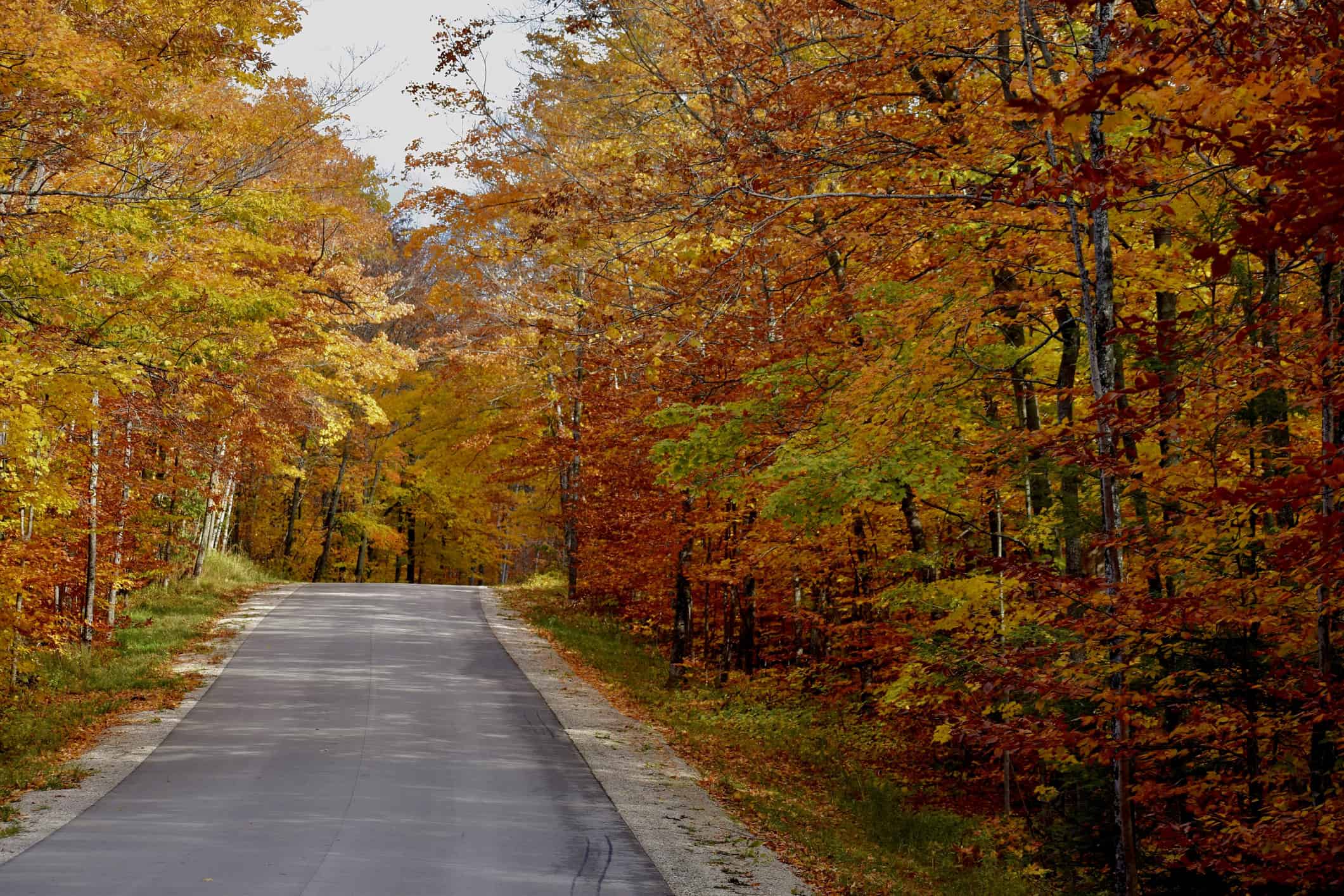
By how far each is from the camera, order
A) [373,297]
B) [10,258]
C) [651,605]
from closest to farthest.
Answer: [10,258]
[651,605]
[373,297]

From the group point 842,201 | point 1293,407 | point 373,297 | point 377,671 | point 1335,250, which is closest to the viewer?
point 1335,250

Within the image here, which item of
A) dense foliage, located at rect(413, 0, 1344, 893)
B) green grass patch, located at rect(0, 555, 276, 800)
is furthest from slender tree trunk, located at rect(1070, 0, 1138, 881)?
green grass patch, located at rect(0, 555, 276, 800)

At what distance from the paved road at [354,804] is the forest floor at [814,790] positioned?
160 centimetres

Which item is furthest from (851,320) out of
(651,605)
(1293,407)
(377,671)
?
(651,605)

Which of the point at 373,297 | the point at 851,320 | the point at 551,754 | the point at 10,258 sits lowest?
the point at 551,754

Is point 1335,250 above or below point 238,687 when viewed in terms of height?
above

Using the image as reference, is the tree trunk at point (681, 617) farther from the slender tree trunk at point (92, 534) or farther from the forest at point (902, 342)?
the slender tree trunk at point (92, 534)

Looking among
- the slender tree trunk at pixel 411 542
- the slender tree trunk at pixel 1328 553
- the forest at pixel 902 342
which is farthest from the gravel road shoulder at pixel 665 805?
the slender tree trunk at pixel 411 542

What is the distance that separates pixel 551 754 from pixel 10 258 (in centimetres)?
Answer: 858

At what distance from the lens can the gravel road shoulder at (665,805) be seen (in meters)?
8.07

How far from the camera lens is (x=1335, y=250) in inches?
185

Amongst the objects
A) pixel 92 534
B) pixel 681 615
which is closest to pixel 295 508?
pixel 92 534

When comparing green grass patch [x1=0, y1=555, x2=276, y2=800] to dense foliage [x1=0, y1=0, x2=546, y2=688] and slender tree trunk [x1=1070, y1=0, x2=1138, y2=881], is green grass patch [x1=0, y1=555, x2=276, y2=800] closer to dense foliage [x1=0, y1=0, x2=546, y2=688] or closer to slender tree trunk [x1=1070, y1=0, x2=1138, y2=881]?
dense foliage [x1=0, y1=0, x2=546, y2=688]

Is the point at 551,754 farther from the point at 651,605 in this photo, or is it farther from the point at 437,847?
the point at 651,605
